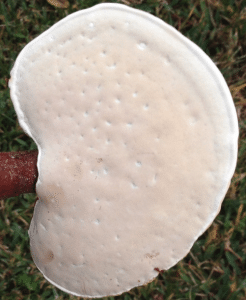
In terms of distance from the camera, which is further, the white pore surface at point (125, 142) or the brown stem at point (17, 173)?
the brown stem at point (17, 173)

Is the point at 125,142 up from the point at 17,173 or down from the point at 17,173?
up

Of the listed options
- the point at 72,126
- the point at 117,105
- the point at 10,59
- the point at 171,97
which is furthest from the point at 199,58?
the point at 10,59

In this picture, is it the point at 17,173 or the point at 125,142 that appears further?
the point at 17,173

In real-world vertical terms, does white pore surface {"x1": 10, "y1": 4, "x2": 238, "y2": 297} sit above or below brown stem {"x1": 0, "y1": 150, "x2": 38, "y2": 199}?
above

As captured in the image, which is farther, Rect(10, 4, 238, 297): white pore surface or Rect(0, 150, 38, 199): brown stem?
Rect(0, 150, 38, 199): brown stem

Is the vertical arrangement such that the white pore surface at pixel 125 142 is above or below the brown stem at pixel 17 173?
above

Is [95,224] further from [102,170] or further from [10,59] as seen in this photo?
[10,59]
